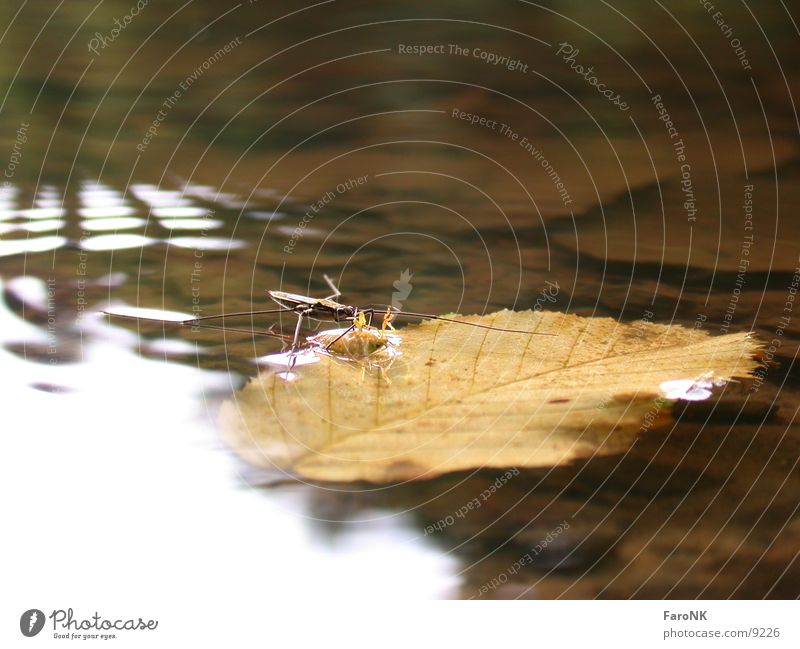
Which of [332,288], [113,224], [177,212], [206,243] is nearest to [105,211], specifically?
[113,224]

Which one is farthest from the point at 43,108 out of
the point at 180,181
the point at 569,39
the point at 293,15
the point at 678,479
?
the point at 678,479

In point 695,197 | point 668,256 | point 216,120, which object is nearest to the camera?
point 668,256

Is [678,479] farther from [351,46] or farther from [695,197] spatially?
[351,46]

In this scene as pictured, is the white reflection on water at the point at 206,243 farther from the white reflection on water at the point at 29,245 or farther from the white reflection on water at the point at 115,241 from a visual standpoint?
the white reflection on water at the point at 29,245

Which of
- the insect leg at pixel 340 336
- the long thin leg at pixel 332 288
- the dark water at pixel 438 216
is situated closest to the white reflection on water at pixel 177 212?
the dark water at pixel 438 216

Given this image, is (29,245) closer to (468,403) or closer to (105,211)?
(105,211)
